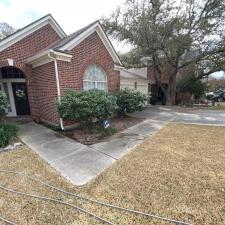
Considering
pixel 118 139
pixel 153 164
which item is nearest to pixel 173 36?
pixel 118 139

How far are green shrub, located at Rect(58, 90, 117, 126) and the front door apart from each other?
481 cm

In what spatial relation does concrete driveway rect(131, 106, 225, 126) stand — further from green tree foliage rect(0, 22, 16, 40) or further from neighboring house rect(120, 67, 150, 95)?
green tree foliage rect(0, 22, 16, 40)

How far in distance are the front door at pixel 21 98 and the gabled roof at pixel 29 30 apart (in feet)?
8.71

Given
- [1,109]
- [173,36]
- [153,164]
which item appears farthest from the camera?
[173,36]

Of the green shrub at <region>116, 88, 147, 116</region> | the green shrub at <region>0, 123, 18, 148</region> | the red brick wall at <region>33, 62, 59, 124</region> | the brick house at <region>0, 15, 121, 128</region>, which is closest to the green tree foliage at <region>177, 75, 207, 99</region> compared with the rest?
the green shrub at <region>116, 88, 147, 116</region>

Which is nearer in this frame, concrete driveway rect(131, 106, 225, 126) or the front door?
concrete driveway rect(131, 106, 225, 126)

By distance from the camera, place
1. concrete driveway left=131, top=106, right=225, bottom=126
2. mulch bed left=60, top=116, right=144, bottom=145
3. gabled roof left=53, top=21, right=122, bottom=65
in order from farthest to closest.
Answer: concrete driveway left=131, top=106, right=225, bottom=126
gabled roof left=53, top=21, right=122, bottom=65
mulch bed left=60, top=116, right=144, bottom=145

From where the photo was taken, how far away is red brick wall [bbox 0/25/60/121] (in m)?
8.95

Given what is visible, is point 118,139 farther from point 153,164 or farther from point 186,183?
point 186,183

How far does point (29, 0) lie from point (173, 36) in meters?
10.6

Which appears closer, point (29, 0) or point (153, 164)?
point (153, 164)

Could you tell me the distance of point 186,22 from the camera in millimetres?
13891

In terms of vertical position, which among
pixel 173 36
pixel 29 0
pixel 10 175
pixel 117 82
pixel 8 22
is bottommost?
pixel 10 175

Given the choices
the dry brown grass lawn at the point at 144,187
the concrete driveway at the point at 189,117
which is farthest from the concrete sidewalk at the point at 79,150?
the concrete driveway at the point at 189,117
